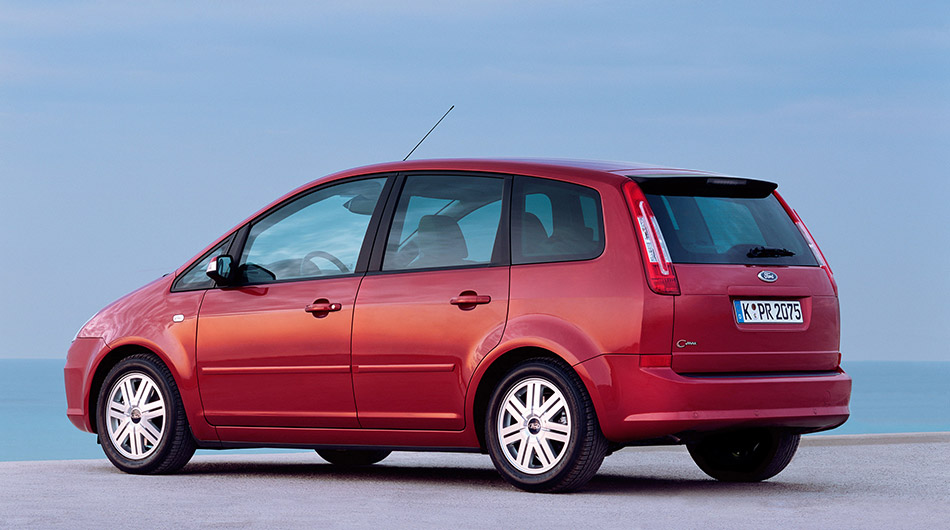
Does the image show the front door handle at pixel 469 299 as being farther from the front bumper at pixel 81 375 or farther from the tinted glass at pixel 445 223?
the front bumper at pixel 81 375

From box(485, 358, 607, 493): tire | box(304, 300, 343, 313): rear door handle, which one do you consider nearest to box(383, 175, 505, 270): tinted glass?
box(304, 300, 343, 313): rear door handle

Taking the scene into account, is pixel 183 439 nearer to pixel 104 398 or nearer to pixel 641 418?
pixel 104 398

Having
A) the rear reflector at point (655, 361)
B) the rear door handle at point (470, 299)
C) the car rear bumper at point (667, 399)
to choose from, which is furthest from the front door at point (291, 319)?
the rear reflector at point (655, 361)

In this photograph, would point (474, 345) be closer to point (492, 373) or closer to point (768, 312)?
point (492, 373)

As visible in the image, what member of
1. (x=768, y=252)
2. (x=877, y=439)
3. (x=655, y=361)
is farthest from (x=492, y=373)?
(x=877, y=439)

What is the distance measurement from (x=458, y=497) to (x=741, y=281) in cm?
190

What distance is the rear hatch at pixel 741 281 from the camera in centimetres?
753

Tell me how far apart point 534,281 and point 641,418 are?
3.13 feet

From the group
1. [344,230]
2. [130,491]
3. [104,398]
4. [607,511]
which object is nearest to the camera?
[607,511]

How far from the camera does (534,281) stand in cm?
780

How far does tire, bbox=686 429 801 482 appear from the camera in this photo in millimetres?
8805

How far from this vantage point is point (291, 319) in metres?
8.73

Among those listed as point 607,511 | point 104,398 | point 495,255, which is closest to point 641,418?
point 607,511

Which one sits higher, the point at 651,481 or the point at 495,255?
the point at 495,255
